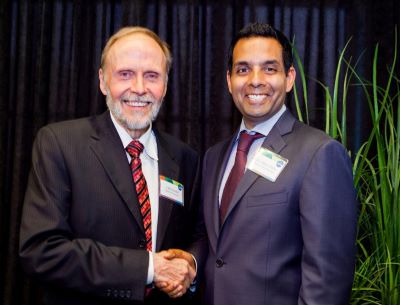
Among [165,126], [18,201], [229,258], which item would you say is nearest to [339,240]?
[229,258]

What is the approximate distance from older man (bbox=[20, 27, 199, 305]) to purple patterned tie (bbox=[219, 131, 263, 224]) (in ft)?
0.80

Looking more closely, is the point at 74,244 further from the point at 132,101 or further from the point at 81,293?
the point at 132,101

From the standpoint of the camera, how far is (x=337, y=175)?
5.59 feet

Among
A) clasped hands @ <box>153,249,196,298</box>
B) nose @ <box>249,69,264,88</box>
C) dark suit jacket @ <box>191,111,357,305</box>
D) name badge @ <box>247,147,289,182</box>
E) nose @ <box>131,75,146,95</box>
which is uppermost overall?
nose @ <box>249,69,264,88</box>

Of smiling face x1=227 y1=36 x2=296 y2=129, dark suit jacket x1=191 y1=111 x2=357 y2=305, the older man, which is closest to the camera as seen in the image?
dark suit jacket x1=191 y1=111 x2=357 y2=305

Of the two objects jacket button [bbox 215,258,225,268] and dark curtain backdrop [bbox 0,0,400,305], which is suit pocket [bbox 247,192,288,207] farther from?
dark curtain backdrop [bbox 0,0,400,305]

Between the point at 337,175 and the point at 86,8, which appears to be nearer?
the point at 337,175

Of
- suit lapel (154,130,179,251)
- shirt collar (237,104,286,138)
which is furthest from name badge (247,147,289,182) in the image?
suit lapel (154,130,179,251)

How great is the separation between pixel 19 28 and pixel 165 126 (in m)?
1.41

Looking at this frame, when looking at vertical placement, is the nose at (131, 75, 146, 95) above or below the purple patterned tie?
above

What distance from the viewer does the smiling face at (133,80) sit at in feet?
6.87

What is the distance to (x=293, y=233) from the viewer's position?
1.77 meters

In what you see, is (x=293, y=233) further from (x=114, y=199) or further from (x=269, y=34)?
(x=269, y=34)

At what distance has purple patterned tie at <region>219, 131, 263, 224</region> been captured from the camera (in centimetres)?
194
